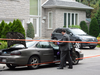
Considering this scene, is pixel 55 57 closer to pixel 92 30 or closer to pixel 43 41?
pixel 43 41

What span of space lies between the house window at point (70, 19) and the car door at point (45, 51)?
1807 cm

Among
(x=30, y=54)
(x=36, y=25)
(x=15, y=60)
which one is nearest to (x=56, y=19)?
(x=36, y=25)

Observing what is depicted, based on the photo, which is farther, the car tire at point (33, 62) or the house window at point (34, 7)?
the house window at point (34, 7)

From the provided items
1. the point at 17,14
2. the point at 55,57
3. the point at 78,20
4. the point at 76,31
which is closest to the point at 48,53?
the point at 55,57

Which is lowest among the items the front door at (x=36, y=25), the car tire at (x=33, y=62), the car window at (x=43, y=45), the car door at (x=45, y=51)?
the car tire at (x=33, y=62)

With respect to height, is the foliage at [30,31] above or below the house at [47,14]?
below

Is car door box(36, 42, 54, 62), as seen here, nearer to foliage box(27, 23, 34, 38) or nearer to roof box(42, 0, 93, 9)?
foliage box(27, 23, 34, 38)

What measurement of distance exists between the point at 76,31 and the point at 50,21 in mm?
7829

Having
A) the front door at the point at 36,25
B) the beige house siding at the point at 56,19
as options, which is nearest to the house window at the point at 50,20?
the beige house siding at the point at 56,19

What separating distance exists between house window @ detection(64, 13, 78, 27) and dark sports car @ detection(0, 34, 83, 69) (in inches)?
692

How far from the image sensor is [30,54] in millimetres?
11305

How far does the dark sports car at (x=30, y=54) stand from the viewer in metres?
11.0

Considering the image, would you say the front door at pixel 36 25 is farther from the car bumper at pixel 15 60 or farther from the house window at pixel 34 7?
the car bumper at pixel 15 60

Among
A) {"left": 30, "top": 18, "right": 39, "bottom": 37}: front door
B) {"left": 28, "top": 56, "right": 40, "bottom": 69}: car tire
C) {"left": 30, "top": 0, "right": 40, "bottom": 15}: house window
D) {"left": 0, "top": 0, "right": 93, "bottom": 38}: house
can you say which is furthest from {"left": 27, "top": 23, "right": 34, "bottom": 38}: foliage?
{"left": 28, "top": 56, "right": 40, "bottom": 69}: car tire
